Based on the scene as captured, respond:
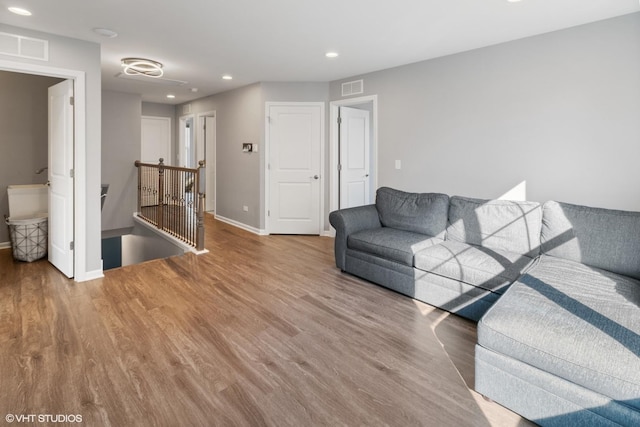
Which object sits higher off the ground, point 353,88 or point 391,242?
point 353,88

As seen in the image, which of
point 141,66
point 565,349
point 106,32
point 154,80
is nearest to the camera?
point 565,349

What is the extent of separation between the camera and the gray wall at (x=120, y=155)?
6.57 meters

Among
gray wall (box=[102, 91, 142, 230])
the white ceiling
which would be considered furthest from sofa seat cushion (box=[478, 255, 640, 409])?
gray wall (box=[102, 91, 142, 230])

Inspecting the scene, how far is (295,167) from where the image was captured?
5.89 metres

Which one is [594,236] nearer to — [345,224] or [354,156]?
[345,224]

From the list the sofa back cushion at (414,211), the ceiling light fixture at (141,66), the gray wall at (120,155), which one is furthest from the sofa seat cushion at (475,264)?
the gray wall at (120,155)

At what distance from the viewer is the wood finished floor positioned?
1.85 meters

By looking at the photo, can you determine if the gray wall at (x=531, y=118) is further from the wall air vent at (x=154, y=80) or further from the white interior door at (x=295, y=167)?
the wall air vent at (x=154, y=80)

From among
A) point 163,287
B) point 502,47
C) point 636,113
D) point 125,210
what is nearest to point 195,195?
point 163,287

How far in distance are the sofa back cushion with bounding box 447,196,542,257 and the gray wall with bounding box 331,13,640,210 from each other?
1.63ft

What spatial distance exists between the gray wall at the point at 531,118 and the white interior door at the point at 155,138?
238 inches

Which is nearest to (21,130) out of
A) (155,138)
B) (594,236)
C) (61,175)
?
(61,175)

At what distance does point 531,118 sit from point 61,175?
4882 mm

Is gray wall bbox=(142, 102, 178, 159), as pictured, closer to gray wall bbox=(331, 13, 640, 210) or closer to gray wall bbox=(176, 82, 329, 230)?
gray wall bbox=(176, 82, 329, 230)
